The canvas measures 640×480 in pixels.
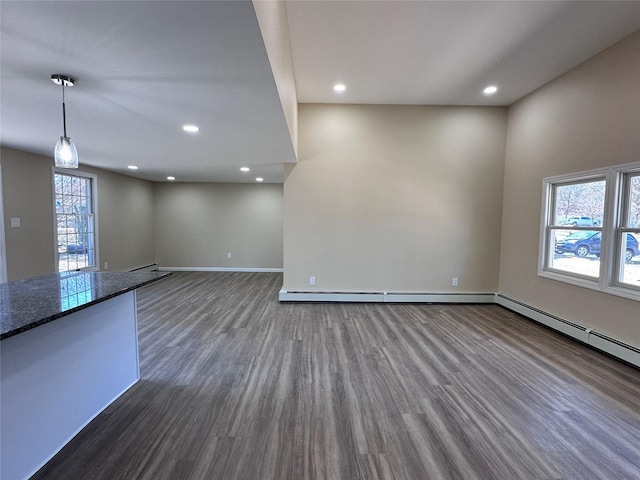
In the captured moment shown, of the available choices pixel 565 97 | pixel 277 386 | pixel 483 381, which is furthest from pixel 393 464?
pixel 565 97

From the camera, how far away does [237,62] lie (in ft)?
5.48

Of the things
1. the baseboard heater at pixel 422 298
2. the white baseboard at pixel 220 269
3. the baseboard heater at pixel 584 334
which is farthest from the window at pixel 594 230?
the white baseboard at pixel 220 269

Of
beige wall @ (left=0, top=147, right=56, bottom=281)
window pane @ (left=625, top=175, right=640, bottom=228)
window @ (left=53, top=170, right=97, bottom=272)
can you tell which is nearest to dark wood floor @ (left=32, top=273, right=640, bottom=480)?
window pane @ (left=625, top=175, right=640, bottom=228)

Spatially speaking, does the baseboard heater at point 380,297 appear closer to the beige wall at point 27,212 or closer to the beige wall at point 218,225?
the beige wall at point 218,225

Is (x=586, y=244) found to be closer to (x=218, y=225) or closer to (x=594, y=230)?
(x=594, y=230)

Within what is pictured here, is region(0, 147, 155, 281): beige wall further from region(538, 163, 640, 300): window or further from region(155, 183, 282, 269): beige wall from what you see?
region(538, 163, 640, 300): window

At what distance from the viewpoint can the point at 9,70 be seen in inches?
70.6

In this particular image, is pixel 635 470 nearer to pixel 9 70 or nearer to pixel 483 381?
pixel 483 381

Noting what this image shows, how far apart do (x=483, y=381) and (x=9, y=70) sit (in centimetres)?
409

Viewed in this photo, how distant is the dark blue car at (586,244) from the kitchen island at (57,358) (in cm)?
447

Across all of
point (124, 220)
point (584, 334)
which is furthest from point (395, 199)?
point (124, 220)

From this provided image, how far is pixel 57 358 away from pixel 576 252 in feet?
16.7

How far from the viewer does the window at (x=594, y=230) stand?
2.90 metres

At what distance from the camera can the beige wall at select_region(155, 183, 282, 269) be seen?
755 cm
